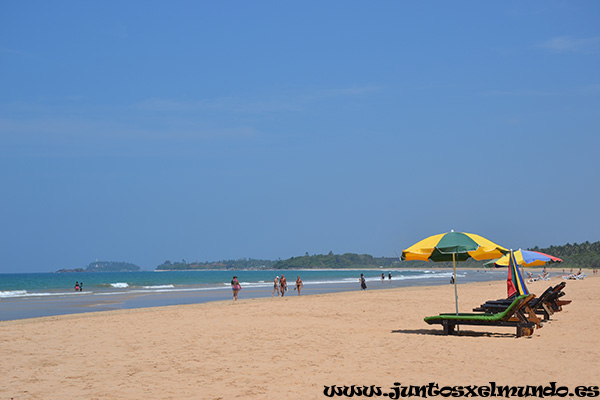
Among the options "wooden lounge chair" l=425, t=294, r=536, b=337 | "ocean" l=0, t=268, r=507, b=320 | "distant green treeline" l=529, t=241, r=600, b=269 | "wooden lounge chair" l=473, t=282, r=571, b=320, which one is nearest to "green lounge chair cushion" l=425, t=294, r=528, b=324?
"wooden lounge chair" l=425, t=294, r=536, b=337

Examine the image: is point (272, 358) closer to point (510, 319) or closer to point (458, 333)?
point (458, 333)

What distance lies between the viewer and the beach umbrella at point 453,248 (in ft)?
44.4

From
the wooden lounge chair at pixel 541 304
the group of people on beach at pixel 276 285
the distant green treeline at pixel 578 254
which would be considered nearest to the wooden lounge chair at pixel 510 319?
the wooden lounge chair at pixel 541 304

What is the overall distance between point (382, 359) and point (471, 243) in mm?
4430

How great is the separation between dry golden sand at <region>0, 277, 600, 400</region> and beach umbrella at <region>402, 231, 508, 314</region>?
1827mm

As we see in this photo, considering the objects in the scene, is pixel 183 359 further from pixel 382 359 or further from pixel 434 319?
pixel 434 319

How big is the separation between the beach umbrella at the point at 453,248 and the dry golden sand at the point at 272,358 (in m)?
1.83

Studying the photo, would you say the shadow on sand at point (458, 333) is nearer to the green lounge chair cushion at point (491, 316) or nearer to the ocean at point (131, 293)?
the green lounge chair cushion at point (491, 316)

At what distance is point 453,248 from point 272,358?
5.18 meters

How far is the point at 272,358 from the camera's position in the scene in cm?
1077

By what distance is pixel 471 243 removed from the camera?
44.6 ft

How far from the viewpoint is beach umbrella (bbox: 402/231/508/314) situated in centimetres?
1355

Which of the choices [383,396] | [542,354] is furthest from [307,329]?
[383,396]

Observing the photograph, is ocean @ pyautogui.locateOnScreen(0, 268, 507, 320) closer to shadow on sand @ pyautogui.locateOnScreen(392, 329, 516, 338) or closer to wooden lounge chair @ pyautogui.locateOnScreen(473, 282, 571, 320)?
shadow on sand @ pyautogui.locateOnScreen(392, 329, 516, 338)
